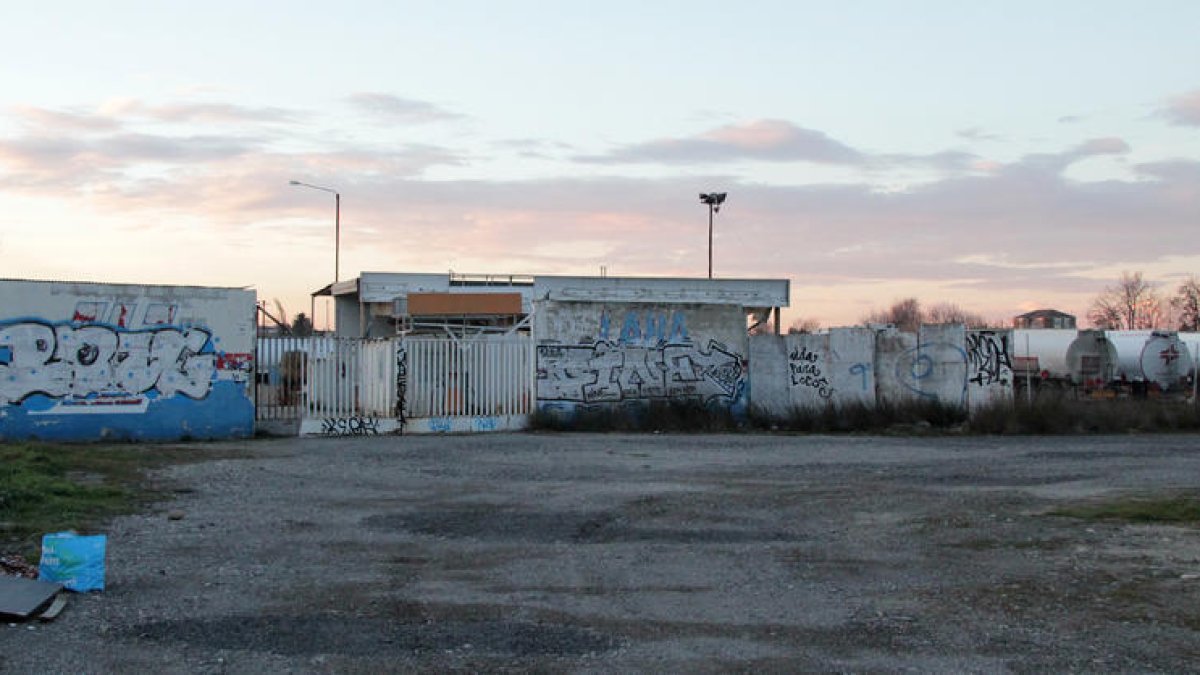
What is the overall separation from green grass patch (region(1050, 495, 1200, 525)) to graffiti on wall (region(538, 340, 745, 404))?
13.9 m

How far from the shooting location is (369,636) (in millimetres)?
6910

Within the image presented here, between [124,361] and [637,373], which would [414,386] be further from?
[124,361]

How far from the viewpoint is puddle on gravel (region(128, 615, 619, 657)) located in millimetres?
6629

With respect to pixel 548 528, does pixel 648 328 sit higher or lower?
higher

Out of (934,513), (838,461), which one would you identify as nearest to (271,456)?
(838,461)

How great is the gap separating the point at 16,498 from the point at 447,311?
24.4 m

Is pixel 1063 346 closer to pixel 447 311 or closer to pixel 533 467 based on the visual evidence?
pixel 447 311

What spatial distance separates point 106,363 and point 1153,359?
31038 mm

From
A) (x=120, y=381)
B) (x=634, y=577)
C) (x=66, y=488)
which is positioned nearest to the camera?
(x=634, y=577)

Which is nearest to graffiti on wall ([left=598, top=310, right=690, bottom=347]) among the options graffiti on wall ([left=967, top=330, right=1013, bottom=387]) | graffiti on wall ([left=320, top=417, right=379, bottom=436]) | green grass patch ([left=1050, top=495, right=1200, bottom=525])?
graffiti on wall ([left=320, top=417, right=379, bottom=436])

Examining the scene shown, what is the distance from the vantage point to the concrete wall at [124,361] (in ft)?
67.7

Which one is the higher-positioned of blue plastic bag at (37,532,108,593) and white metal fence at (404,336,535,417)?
white metal fence at (404,336,535,417)

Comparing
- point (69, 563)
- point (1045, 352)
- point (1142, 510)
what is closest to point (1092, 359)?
point (1045, 352)

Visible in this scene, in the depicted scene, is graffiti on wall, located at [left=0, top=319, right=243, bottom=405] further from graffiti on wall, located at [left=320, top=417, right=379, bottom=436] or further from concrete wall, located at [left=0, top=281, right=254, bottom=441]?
graffiti on wall, located at [left=320, top=417, right=379, bottom=436]
